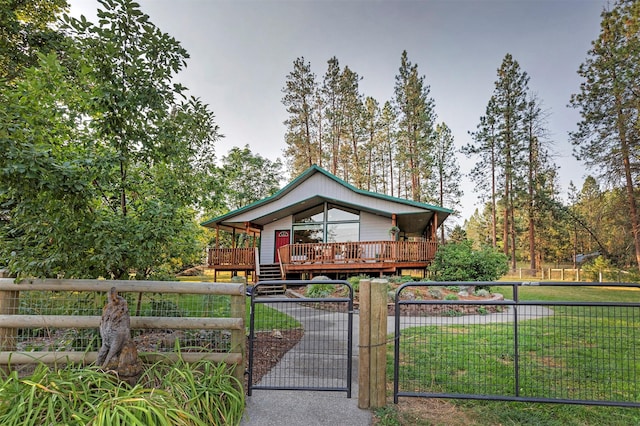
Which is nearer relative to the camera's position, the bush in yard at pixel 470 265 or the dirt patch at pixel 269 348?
the dirt patch at pixel 269 348

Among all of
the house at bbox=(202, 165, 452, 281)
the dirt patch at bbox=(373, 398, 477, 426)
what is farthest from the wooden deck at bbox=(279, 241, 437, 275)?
the dirt patch at bbox=(373, 398, 477, 426)

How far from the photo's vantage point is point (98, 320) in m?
2.89

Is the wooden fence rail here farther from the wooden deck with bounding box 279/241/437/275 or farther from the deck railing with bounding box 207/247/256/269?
the deck railing with bounding box 207/247/256/269

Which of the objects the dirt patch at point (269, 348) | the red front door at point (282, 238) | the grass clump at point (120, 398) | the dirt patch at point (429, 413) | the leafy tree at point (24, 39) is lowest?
the dirt patch at point (269, 348)

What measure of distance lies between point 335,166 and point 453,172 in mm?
11191

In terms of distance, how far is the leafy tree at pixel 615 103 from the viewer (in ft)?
45.6

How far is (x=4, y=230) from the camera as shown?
3244 millimetres

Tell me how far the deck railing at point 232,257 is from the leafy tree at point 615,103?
17677mm

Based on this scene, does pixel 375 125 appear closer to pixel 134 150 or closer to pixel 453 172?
pixel 453 172

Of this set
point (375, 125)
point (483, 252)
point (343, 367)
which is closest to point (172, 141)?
point (343, 367)

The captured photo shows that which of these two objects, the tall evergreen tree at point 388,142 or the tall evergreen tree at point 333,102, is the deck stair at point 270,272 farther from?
the tall evergreen tree at point 388,142

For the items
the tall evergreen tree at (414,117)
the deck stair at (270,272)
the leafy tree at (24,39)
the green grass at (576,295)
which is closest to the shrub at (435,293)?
the green grass at (576,295)

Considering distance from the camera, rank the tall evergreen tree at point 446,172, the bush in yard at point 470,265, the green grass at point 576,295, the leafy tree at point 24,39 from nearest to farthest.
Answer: the leafy tree at point 24,39
the bush in yard at point 470,265
the green grass at point 576,295
the tall evergreen tree at point 446,172

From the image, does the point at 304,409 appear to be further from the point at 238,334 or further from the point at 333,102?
the point at 333,102
